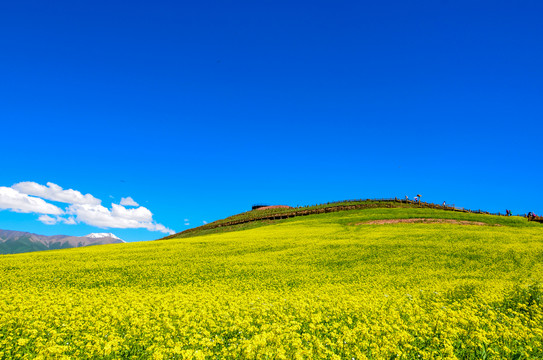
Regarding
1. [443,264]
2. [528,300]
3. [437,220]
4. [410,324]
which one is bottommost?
[410,324]

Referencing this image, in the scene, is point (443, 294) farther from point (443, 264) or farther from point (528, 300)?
point (443, 264)

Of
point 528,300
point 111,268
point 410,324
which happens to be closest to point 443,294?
point 528,300

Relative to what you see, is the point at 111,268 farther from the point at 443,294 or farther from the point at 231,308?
the point at 443,294

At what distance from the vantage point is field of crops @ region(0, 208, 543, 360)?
8.02 metres

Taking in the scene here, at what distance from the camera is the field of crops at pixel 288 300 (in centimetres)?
802

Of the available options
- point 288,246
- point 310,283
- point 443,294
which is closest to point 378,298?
point 443,294

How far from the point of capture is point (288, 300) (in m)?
13.0

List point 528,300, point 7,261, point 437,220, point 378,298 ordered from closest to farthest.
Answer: point 528,300 < point 378,298 < point 7,261 < point 437,220

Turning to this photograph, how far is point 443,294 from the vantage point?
14.3 metres

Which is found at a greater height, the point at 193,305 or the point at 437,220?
the point at 437,220

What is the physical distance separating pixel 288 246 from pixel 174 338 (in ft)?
70.0

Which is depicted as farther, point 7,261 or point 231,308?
point 7,261

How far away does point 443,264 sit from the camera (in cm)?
2169

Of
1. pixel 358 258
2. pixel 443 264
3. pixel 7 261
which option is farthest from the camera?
pixel 7 261
